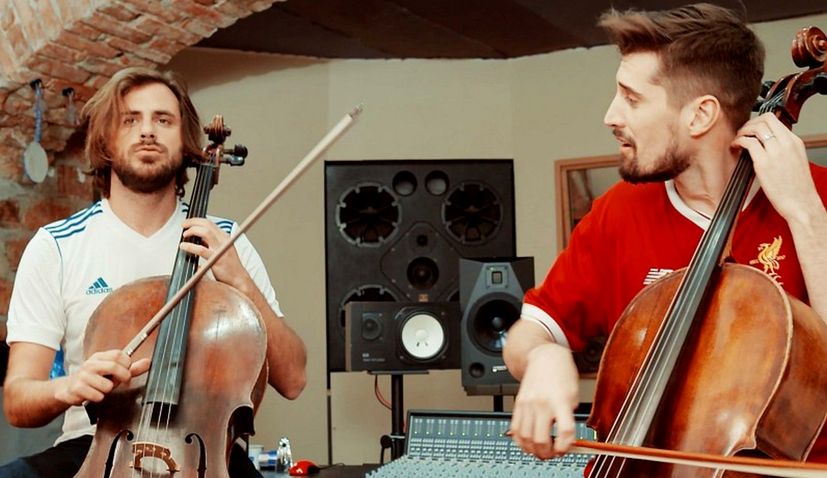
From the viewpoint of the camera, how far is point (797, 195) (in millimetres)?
1213

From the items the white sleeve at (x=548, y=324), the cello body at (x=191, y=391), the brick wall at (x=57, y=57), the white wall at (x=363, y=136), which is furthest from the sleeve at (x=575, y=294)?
the white wall at (x=363, y=136)

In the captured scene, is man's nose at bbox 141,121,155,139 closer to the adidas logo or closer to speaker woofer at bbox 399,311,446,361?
the adidas logo

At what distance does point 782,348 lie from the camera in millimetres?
1042

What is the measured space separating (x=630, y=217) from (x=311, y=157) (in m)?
0.47

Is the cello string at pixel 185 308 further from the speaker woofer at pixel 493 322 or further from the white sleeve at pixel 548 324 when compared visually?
the speaker woofer at pixel 493 322

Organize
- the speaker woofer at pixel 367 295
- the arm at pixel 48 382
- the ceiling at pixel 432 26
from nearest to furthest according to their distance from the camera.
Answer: the arm at pixel 48 382 → the speaker woofer at pixel 367 295 → the ceiling at pixel 432 26

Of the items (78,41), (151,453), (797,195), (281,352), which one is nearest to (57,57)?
(78,41)

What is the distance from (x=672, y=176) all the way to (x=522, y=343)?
0.31 meters

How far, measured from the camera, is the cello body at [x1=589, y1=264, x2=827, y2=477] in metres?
1.02

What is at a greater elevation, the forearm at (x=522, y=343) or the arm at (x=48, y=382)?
the forearm at (x=522, y=343)

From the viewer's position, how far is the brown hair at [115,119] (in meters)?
2.04

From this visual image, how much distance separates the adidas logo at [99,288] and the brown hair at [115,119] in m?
0.24

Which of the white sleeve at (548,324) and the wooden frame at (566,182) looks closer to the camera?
the white sleeve at (548,324)

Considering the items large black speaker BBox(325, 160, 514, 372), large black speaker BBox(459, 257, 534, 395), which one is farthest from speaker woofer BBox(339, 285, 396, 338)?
large black speaker BBox(459, 257, 534, 395)
